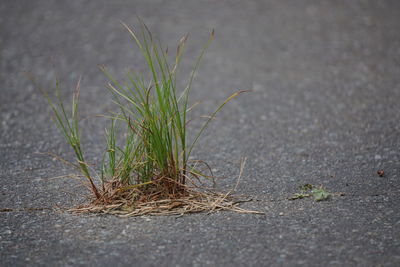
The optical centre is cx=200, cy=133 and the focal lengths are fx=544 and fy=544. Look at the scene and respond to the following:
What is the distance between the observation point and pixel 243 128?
4023 millimetres

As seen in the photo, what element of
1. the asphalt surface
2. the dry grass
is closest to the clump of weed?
the dry grass

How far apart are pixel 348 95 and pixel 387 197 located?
204cm

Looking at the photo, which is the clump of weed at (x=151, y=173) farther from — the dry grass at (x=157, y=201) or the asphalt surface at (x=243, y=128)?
the asphalt surface at (x=243, y=128)

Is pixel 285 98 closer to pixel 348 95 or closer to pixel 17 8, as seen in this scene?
pixel 348 95

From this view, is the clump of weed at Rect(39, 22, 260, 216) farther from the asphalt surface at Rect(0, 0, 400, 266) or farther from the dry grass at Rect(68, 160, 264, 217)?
the asphalt surface at Rect(0, 0, 400, 266)

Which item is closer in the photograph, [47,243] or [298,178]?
[47,243]

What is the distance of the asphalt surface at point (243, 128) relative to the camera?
7.33 ft

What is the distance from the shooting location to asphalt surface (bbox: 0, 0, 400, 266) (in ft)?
7.33

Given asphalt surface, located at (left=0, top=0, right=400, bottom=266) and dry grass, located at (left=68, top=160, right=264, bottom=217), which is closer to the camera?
asphalt surface, located at (left=0, top=0, right=400, bottom=266)

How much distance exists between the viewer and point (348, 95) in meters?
4.57

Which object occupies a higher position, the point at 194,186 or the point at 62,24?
the point at 62,24

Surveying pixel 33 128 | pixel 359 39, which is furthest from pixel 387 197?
pixel 359 39

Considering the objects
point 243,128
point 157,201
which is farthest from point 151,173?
point 243,128

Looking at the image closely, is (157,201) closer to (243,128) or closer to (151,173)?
(151,173)
